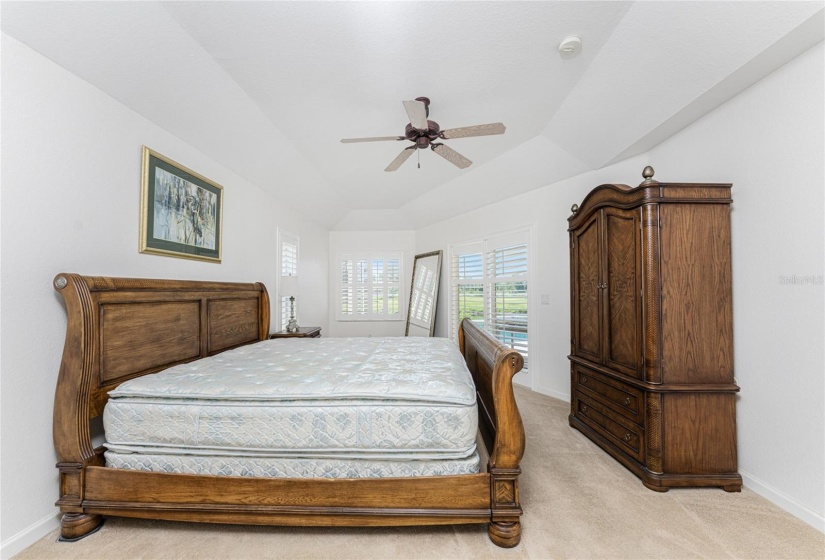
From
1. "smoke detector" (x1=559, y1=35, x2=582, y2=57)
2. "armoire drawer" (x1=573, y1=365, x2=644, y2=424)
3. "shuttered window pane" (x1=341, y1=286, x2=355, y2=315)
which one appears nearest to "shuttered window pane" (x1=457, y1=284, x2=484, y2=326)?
"armoire drawer" (x1=573, y1=365, x2=644, y2=424)

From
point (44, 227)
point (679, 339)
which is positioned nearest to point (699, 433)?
point (679, 339)

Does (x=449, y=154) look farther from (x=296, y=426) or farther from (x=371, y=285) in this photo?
(x=371, y=285)

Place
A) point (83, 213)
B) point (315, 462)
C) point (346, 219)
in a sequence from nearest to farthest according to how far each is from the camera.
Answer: point (315, 462) < point (83, 213) < point (346, 219)

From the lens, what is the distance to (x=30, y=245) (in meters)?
1.62

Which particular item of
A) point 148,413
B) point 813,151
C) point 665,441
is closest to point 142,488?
point 148,413

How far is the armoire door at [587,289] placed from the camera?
105 inches

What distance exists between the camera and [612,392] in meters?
2.47

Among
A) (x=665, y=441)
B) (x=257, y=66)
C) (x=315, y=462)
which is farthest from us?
(x=257, y=66)

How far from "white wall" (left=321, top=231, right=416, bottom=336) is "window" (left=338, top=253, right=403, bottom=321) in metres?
0.09

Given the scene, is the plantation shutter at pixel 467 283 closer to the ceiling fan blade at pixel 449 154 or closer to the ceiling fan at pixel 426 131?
the ceiling fan blade at pixel 449 154

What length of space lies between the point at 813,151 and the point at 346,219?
18.2 ft

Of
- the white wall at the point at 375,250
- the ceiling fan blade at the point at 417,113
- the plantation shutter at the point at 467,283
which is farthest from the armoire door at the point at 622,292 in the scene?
the white wall at the point at 375,250

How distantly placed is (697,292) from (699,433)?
90 cm

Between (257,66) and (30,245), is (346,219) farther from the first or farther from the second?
(30,245)
